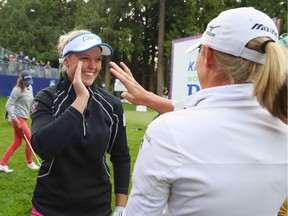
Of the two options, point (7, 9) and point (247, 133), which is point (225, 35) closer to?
point (247, 133)

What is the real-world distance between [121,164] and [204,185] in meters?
1.49

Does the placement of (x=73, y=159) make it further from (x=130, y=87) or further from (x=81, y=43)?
(x=81, y=43)

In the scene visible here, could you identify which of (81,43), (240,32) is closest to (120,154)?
(81,43)

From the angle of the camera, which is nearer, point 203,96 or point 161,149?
point 161,149

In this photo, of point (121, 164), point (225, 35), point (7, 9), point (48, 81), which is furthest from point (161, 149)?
point (7, 9)

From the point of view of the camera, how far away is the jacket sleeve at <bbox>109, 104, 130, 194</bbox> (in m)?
2.53

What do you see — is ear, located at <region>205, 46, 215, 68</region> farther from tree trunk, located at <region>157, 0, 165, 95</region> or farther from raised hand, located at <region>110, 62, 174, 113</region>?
tree trunk, located at <region>157, 0, 165, 95</region>

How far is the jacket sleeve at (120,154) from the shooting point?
253 cm

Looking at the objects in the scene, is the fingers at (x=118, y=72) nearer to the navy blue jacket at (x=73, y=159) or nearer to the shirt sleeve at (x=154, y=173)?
the navy blue jacket at (x=73, y=159)

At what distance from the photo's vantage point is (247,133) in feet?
4.06

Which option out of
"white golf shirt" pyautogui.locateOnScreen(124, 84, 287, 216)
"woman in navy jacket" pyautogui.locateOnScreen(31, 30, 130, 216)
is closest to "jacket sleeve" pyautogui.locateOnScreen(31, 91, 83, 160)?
"woman in navy jacket" pyautogui.locateOnScreen(31, 30, 130, 216)

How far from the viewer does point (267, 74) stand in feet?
3.97

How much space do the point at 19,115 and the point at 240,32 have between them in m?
6.27

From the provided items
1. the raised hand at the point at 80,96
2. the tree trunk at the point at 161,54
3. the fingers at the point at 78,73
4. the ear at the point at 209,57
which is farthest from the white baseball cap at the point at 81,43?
the tree trunk at the point at 161,54
